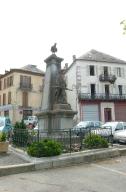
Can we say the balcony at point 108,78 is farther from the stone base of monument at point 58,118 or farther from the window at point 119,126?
the stone base of monument at point 58,118

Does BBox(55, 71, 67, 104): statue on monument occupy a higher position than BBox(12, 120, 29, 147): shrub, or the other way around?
BBox(55, 71, 67, 104): statue on monument

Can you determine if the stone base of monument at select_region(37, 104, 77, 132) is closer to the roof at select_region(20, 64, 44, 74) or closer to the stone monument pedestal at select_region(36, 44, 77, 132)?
the stone monument pedestal at select_region(36, 44, 77, 132)

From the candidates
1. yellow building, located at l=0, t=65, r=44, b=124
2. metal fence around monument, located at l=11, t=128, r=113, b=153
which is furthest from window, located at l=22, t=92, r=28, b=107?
metal fence around monument, located at l=11, t=128, r=113, b=153

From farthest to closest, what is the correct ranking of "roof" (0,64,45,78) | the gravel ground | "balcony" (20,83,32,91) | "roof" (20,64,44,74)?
"roof" (20,64,44,74) < "balcony" (20,83,32,91) < "roof" (0,64,45,78) < the gravel ground

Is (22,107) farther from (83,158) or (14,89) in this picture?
(83,158)

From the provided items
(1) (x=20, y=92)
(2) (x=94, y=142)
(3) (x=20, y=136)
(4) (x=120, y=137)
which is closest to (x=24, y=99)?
(1) (x=20, y=92)

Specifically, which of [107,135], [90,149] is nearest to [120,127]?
[107,135]

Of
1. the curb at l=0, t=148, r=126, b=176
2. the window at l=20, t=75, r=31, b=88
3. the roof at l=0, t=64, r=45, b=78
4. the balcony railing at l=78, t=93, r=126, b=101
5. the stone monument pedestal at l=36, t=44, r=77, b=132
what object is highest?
the roof at l=0, t=64, r=45, b=78

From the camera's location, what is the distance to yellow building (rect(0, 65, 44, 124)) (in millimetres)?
53906

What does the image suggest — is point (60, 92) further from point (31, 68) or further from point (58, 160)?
point (31, 68)

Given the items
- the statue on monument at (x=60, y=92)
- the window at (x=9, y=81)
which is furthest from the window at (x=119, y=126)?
the window at (x=9, y=81)

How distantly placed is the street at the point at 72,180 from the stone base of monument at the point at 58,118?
4.45m

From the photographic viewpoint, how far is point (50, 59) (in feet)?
54.1

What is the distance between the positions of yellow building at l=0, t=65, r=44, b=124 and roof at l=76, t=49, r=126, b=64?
1212cm
